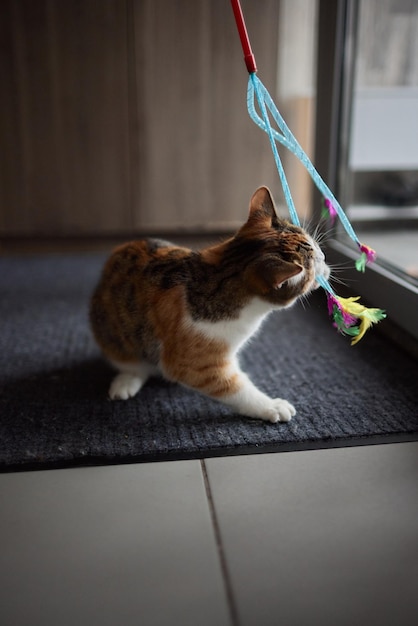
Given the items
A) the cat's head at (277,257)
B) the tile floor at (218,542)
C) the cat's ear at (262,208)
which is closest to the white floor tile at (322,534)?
the tile floor at (218,542)

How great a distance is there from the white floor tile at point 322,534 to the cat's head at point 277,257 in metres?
0.27

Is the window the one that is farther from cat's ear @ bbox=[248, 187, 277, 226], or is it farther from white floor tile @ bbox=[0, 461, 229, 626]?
white floor tile @ bbox=[0, 461, 229, 626]

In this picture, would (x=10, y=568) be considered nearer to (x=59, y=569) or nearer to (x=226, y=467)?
(x=59, y=569)

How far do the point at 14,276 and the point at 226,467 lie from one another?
1473 mm

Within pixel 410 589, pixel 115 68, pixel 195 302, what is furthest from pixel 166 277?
pixel 115 68

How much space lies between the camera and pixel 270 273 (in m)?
0.92

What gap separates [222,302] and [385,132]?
3.70 feet

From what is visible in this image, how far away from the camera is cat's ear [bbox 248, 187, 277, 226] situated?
107 cm

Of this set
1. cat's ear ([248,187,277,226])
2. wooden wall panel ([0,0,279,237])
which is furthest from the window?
wooden wall panel ([0,0,279,237])

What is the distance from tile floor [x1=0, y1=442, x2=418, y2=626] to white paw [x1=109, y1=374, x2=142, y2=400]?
0.26 m

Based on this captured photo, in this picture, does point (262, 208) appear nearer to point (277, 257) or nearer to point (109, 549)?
point (277, 257)

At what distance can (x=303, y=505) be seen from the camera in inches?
31.6

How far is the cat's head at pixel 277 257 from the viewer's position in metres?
0.92

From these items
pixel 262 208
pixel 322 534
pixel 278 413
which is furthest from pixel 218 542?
pixel 262 208
